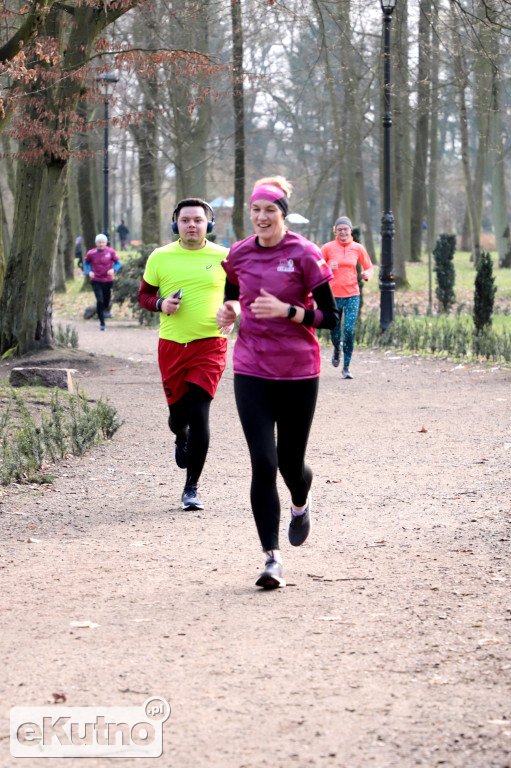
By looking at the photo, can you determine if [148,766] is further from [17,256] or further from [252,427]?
[17,256]

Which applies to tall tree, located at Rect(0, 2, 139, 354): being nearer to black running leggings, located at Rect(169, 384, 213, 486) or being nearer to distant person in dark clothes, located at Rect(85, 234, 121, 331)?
distant person in dark clothes, located at Rect(85, 234, 121, 331)

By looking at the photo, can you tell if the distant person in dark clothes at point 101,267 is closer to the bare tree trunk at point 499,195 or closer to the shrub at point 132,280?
the shrub at point 132,280

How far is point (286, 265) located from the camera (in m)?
4.99

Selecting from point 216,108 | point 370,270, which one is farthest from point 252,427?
point 216,108

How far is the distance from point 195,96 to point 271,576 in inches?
446

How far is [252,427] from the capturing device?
16.6 ft

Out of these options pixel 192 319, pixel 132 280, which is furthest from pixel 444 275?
pixel 192 319

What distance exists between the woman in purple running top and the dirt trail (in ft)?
1.71

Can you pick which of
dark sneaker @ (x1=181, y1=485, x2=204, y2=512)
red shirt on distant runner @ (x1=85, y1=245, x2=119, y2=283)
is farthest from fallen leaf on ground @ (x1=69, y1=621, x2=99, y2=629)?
red shirt on distant runner @ (x1=85, y1=245, x2=119, y2=283)

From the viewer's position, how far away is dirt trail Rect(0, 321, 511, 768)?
3.42 meters

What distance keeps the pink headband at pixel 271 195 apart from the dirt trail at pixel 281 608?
181cm

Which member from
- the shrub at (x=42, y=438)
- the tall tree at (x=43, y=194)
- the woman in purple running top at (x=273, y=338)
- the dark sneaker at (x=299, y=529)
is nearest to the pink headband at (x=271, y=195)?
the woman in purple running top at (x=273, y=338)

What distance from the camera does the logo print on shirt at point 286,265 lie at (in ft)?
16.4

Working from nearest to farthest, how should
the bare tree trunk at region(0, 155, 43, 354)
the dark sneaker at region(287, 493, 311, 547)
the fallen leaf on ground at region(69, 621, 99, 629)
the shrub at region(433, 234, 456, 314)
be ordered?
the fallen leaf on ground at region(69, 621, 99, 629) → the dark sneaker at region(287, 493, 311, 547) → the bare tree trunk at region(0, 155, 43, 354) → the shrub at region(433, 234, 456, 314)
